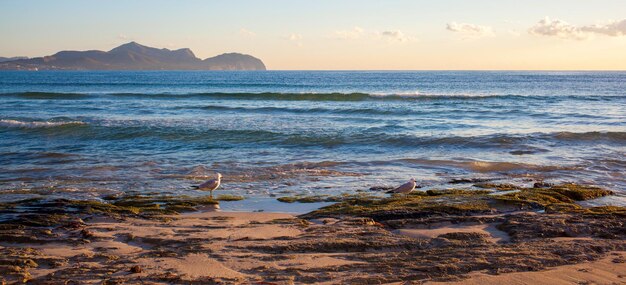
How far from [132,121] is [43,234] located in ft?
62.9

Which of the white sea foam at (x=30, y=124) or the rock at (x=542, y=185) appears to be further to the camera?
the white sea foam at (x=30, y=124)

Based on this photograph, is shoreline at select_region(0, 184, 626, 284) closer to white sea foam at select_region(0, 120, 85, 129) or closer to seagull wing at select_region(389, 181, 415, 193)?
seagull wing at select_region(389, 181, 415, 193)

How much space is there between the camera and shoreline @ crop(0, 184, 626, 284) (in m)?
5.96

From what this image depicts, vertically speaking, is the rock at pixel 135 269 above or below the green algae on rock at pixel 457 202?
above

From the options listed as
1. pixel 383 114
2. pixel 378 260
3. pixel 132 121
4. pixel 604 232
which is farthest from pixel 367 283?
pixel 383 114

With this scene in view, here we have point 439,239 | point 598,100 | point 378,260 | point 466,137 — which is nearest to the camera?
point 378,260

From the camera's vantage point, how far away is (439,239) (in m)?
7.29

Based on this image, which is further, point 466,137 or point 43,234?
point 466,137

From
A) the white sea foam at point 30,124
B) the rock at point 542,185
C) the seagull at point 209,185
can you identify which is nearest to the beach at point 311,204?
the rock at point 542,185

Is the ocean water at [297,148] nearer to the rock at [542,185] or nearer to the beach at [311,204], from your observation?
the beach at [311,204]

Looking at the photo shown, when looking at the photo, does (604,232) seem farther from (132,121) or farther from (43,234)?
(132,121)

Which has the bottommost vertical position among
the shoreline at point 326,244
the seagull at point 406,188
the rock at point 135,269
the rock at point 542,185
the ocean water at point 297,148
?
the ocean water at point 297,148

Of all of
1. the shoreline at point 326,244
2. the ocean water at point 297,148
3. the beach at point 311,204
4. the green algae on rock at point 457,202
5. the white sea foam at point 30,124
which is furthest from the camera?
the white sea foam at point 30,124

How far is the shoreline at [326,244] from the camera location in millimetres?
5957
